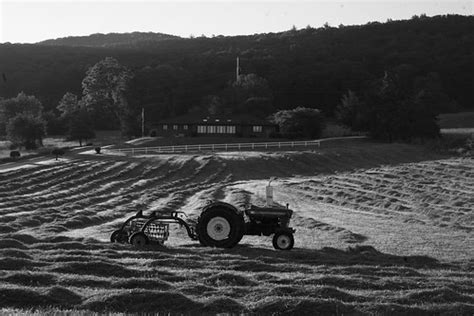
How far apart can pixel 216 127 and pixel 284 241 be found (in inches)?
3055

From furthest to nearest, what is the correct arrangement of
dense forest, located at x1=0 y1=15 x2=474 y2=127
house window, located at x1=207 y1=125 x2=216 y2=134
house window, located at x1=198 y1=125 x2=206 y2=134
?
dense forest, located at x1=0 y1=15 x2=474 y2=127 < house window, located at x1=198 y1=125 x2=206 y2=134 < house window, located at x1=207 y1=125 x2=216 y2=134

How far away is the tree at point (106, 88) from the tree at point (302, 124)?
40558mm

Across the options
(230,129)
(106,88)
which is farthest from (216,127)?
(106,88)

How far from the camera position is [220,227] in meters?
20.4

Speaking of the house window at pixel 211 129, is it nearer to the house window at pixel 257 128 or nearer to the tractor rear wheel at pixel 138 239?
the house window at pixel 257 128

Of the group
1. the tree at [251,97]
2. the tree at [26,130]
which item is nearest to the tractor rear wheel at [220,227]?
the tree at [26,130]

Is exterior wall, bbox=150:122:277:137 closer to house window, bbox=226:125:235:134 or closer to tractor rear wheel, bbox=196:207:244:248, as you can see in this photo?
house window, bbox=226:125:235:134

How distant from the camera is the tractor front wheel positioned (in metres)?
20.2

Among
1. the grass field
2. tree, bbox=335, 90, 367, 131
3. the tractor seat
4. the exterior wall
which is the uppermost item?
tree, bbox=335, 90, 367, 131

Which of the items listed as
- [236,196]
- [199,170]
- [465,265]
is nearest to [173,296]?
[465,265]

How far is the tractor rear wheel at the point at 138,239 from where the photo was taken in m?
20.3

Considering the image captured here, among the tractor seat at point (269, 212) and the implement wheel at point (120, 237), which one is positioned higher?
the tractor seat at point (269, 212)

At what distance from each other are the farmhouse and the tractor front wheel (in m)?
73.5

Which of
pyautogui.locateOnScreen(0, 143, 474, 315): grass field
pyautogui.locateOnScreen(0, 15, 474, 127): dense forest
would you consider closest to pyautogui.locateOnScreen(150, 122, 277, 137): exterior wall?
pyautogui.locateOnScreen(0, 15, 474, 127): dense forest
